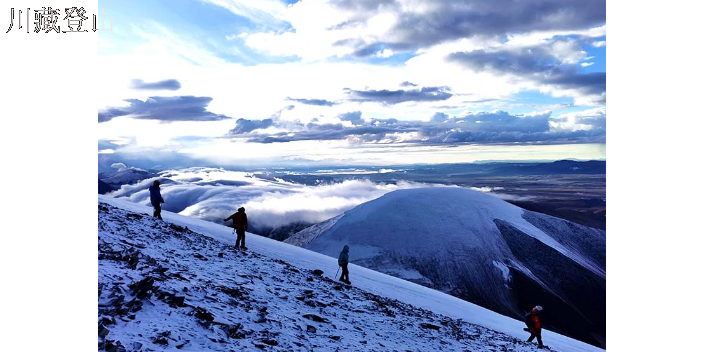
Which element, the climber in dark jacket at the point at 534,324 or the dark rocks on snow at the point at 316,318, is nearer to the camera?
the dark rocks on snow at the point at 316,318

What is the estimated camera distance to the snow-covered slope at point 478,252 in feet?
224

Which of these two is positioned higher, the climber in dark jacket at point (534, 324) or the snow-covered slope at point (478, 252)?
the climber in dark jacket at point (534, 324)

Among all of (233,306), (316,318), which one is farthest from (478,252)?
(233,306)

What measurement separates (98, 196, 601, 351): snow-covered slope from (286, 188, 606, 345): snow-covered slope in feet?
166

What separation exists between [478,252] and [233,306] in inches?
2851

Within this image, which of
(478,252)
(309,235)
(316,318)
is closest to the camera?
(316,318)

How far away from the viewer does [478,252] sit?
7675cm

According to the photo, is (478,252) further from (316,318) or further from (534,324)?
(316,318)

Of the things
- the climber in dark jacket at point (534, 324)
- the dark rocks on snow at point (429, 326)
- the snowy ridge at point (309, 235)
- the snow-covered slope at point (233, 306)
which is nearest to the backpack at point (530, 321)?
the climber in dark jacket at point (534, 324)

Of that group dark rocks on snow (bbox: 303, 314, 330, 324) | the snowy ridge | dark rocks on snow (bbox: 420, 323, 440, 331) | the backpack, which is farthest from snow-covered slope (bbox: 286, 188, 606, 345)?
dark rocks on snow (bbox: 303, 314, 330, 324)

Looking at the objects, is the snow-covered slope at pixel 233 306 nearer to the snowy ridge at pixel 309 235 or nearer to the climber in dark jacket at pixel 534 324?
the climber in dark jacket at pixel 534 324

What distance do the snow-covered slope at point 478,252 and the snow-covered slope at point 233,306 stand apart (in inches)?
1990

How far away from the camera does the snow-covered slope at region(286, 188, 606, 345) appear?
68375mm

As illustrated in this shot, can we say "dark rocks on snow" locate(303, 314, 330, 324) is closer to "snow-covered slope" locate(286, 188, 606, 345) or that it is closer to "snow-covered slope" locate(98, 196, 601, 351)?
"snow-covered slope" locate(98, 196, 601, 351)
